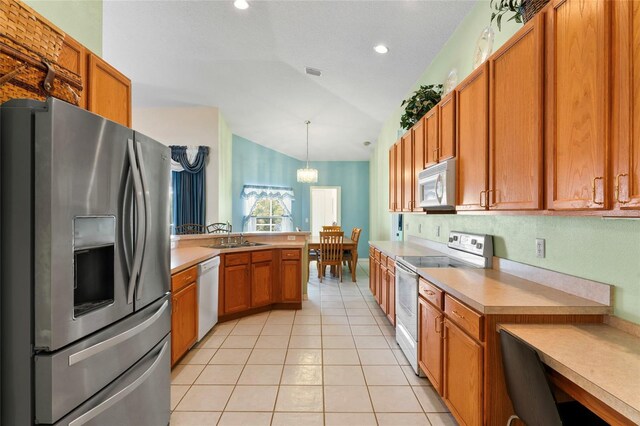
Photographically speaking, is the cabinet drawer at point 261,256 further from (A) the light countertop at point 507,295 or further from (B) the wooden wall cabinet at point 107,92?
(A) the light countertop at point 507,295

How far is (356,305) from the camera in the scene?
433 cm

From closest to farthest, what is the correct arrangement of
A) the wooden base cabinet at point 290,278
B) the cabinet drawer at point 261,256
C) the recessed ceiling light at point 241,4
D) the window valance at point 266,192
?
the recessed ceiling light at point 241,4
the cabinet drawer at point 261,256
the wooden base cabinet at point 290,278
the window valance at point 266,192

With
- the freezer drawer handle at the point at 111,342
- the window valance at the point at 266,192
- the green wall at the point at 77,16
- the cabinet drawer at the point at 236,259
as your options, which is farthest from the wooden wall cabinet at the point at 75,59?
the window valance at the point at 266,192

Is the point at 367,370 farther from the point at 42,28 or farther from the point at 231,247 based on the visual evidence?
the point at 42,28

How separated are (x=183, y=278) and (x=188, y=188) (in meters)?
3.29

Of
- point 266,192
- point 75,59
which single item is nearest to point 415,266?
point 75,59

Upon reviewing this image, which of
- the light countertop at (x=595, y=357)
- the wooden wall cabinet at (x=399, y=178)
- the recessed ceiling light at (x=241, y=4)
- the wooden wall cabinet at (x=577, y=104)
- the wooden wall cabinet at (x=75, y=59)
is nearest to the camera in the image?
the light countertop at (x=595, y=357)

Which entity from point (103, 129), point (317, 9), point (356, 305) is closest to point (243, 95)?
point (317, 9)

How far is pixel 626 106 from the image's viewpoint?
103cm

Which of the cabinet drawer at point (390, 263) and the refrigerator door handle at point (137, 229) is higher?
the refrigerator door handle at point (137, 229)

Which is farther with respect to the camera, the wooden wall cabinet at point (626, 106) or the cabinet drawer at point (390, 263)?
the cabinet drawer at point (390, 263)

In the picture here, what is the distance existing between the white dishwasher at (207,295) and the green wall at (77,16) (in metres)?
1.92

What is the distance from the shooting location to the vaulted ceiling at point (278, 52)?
2.98 meters

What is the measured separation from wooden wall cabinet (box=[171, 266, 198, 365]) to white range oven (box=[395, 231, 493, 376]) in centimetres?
188
